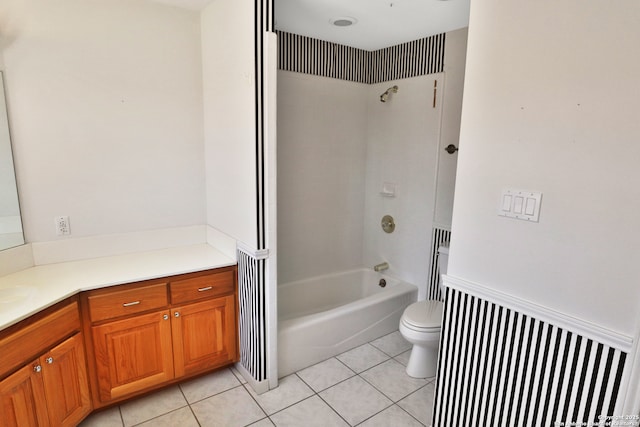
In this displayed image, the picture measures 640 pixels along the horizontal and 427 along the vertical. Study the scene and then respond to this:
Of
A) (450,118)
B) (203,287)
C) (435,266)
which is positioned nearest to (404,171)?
(450,118)

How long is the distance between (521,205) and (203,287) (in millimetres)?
1738

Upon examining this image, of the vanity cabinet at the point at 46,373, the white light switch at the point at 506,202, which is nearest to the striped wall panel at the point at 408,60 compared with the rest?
the white light switch at the point at 506,202

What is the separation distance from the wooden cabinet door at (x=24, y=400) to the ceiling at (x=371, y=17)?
213 centimetres

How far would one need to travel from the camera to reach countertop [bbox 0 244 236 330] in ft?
5.36

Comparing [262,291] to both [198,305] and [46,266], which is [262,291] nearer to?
[198,305]

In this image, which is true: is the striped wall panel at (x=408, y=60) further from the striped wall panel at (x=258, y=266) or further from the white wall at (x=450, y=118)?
the striped wall panel at (x=258, y=266)

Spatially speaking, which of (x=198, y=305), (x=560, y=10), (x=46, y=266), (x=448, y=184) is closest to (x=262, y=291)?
(x=198, y=305)

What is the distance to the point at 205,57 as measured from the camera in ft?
8.01

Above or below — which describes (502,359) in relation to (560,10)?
below

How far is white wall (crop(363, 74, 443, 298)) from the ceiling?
14.6 inches

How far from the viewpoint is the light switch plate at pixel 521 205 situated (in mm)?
1281

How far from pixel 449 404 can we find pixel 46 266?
7.52 feet

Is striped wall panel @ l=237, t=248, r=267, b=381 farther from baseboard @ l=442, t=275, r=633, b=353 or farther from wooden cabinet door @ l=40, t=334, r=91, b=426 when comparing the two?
baseboard @ l=442, t=275, r=633, b=353

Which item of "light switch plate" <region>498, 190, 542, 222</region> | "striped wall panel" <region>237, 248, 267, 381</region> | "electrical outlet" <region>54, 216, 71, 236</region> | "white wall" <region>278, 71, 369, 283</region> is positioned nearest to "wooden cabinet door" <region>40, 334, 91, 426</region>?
"electrical outlet" <region>54, 216, 71, 236</region>
